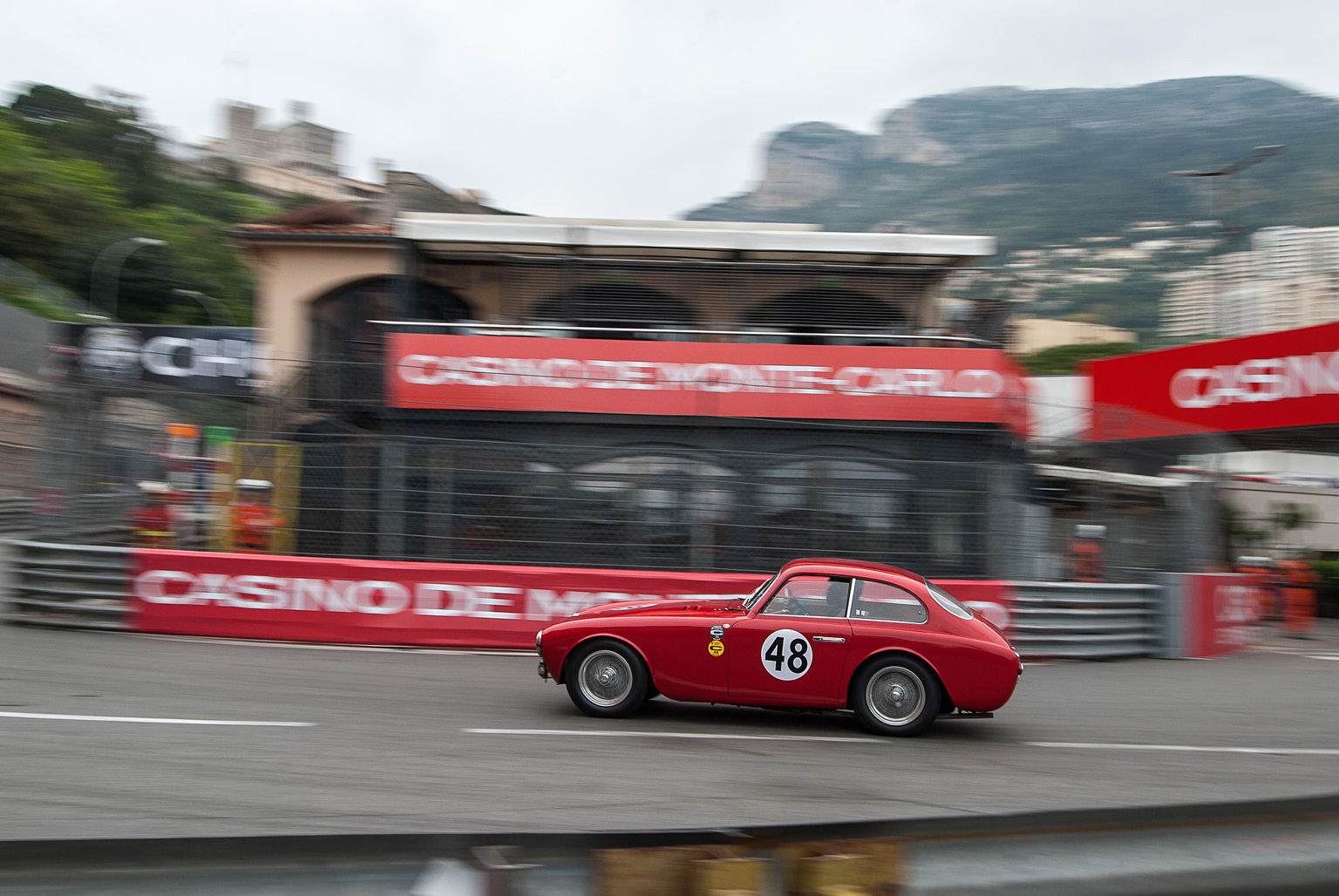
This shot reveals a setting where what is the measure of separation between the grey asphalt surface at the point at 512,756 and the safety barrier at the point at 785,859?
178 centimetres

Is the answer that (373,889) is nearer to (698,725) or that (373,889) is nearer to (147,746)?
(147,746)

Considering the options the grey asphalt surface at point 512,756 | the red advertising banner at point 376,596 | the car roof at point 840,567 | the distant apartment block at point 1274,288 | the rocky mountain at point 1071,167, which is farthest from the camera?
the rocky mountain at point 1071,167

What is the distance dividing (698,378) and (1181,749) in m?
9.23

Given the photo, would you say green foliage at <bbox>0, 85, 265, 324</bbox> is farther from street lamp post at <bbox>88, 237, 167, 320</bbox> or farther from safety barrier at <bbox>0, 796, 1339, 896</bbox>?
safety barrier at <bbox>0, 796, 1339, 896</bbox>

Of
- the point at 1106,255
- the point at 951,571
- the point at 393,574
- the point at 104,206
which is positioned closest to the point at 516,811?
the point at 393,574

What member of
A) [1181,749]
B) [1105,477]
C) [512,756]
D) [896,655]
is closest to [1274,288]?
[1105,477]

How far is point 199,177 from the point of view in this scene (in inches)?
4018

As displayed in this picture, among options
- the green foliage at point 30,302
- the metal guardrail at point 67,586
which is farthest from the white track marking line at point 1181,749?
the green foliage at point 30,302

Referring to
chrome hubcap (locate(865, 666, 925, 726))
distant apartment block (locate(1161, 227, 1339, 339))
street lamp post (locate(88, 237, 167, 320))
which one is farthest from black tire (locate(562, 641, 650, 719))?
street lamp post (locate(88, 237, 167, 320))

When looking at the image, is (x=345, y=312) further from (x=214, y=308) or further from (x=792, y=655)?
(x=214, y=308)

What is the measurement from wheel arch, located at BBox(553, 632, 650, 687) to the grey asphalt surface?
1.05 feet

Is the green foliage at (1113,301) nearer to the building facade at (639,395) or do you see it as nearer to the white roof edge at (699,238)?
the white roof edge at (699,238)

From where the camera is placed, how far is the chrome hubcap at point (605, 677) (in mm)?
7277

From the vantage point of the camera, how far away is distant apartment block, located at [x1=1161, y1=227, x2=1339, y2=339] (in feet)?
59.1
